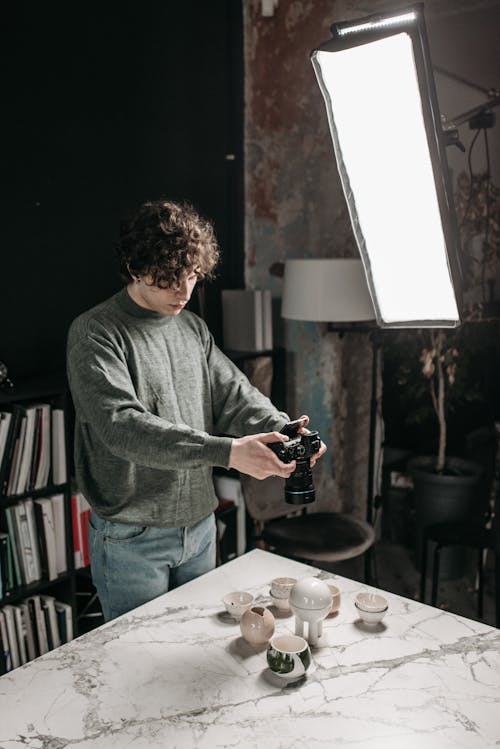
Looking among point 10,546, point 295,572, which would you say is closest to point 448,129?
point 295,572

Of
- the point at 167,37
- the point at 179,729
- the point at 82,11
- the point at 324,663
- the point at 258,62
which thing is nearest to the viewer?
the point at 179,729

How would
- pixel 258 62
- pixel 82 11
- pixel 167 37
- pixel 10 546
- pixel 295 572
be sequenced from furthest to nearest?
pixel 258 62 < pixel 167 37 < pixel 82 11 < pixel 10 546 < pixel 295 572

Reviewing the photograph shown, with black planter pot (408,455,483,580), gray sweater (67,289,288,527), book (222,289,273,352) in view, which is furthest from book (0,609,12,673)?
black planter pot (408,455,483,580)

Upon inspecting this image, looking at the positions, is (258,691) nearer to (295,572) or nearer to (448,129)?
(295,572)

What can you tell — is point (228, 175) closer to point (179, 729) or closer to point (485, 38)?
point (485, 38)

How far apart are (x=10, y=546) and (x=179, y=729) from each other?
142 centimetres

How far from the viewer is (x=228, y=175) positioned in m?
3.63

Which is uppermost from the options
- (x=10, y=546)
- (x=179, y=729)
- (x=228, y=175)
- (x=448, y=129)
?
(x=228, y=175)

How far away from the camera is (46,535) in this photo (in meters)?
2.47

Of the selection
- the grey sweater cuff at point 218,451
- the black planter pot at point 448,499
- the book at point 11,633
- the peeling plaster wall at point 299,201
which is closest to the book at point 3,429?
the book at point 11,633

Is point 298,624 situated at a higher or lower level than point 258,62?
lower

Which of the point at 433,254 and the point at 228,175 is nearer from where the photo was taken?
the point at 433,254

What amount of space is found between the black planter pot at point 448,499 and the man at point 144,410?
1.91 metres

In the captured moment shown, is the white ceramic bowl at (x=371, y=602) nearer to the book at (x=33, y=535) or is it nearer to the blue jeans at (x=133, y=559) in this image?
the blue jeans at (x=133, y=559)
